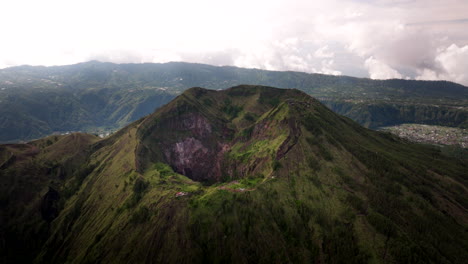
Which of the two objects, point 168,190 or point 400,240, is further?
point 168,190

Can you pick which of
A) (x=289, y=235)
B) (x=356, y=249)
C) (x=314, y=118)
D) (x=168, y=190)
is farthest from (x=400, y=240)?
(x=168, y=190)

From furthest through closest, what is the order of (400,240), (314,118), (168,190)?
(314,118), (168,190), (400,240)

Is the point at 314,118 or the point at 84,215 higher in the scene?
the point at 314,118

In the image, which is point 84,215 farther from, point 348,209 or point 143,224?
point 348,209

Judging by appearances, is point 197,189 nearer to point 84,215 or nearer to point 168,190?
point 168,190

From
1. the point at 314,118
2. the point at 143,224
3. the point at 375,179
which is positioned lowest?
the point at 143,224

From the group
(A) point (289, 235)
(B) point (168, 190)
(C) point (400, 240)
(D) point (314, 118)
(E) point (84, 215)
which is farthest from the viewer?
(D) point (314, 118)
